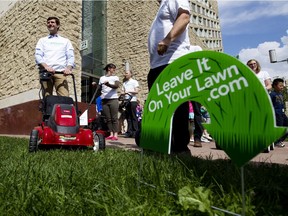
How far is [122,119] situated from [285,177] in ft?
30.7

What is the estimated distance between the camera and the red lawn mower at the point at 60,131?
3.83 metres

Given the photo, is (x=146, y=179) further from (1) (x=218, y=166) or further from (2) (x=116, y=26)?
(2) (x=116, y=26)

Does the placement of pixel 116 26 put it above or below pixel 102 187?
above

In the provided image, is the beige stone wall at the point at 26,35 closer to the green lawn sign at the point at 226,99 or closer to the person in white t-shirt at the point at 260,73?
the person in white t-shirt at the point at 260,73

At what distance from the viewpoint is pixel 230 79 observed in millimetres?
1205

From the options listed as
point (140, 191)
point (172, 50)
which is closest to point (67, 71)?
point (172, 50)

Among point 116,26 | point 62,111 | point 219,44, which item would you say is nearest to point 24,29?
point 62,111

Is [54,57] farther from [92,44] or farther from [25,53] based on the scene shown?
[92,44]

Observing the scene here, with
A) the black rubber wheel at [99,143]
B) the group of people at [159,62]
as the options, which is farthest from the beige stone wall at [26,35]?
the black rubber wheel at [99,143]

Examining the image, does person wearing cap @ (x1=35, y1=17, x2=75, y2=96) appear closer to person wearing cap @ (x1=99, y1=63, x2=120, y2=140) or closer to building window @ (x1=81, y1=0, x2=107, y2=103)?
person wearing cap @ (x1=99, y1=63, x2=120, y2=140)

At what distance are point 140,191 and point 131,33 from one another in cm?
1435

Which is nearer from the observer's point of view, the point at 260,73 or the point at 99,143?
the point at 99,143

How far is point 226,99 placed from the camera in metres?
1.23

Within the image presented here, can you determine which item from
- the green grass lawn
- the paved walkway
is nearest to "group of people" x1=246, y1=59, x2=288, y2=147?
the paved walkway
